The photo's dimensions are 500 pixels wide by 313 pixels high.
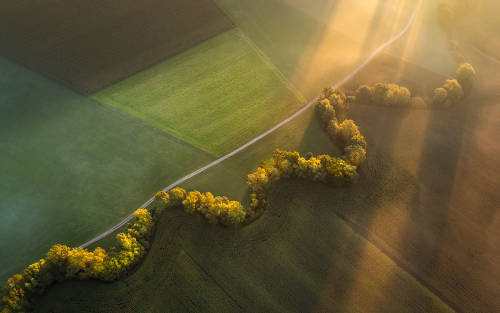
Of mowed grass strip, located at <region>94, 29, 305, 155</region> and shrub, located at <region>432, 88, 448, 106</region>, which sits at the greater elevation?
shrub, located at <region>432, 88, 448, 106</region>

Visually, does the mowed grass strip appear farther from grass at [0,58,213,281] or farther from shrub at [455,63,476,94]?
shrub at [455,63,476,94]

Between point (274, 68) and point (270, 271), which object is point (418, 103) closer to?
point (274, 68)

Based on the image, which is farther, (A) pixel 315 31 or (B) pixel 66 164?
(A) pixel 315 31

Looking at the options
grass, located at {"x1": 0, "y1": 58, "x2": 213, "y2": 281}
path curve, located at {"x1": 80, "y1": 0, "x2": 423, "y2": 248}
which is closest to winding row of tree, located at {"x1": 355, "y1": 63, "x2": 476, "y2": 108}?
path curve, located at {"x1": 80, "y1": 0, "x2": 423, "y2": 248}

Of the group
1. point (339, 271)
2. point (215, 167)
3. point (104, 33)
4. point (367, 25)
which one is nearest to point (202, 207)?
point (215, 167)

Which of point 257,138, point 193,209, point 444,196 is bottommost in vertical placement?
point 193,209

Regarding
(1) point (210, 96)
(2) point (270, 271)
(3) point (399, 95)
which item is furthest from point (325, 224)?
(1) point (210, 96)

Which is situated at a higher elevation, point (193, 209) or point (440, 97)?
point (440, 97)
